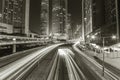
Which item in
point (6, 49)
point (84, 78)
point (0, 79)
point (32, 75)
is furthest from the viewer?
point (6, 49)

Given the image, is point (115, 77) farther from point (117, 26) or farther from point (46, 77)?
point (117, 26)

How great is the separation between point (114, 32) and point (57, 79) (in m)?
84.2

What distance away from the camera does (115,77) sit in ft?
81.0

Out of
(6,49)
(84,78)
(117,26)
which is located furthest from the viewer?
(117,26)

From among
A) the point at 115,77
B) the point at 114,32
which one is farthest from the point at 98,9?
the point at 115,77

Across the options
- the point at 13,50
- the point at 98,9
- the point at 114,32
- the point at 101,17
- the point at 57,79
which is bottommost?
the point at 57,79

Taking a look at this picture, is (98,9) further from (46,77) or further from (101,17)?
(46,77)

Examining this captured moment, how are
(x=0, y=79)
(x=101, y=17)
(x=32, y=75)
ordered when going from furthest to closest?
(x=101, y=17), (x=32, y=75), (x=0, y=79)

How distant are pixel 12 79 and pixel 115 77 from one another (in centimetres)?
1773

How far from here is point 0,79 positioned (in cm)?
2269

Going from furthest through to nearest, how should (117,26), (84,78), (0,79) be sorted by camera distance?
(117,26) < (84,78) < (0,79)

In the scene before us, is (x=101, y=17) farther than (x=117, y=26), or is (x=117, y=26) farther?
(x=101, y=17)

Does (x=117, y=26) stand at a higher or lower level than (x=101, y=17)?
lower

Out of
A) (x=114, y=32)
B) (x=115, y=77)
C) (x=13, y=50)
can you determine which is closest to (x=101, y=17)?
(x=114, y=32)
